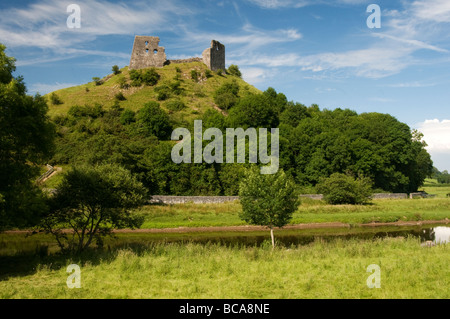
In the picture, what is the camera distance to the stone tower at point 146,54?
103869 millimetres

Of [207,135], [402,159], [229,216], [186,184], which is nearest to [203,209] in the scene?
[229,216]

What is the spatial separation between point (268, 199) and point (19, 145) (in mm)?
17389

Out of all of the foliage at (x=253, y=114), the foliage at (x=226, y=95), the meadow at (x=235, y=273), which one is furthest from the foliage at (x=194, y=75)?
the meadow at (x=235, y=273)

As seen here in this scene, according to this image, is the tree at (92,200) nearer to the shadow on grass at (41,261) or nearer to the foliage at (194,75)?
the shadow on grass at (41,261)

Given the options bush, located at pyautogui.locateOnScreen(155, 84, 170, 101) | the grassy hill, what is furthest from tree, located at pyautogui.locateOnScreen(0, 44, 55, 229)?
bush, located at pyautogui.locateOnScreen(155, 84, 170, 101)

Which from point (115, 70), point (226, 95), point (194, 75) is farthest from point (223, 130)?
point (115, 70)

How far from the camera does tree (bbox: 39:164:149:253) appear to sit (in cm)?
2041

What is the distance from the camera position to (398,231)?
3731cm

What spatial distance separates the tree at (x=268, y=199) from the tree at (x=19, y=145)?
15.0m

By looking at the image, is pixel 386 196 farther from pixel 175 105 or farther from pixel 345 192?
pixel 175 105

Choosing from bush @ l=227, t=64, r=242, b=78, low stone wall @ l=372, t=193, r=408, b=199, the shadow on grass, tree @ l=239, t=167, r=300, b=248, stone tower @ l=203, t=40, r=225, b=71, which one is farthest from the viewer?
bush @ l=227, t=64, r=242, b=78

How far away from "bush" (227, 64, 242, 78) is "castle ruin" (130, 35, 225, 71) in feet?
35.2

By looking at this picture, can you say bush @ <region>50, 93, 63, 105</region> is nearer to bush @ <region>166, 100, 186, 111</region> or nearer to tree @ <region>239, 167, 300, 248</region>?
bush @ <region>166, 100, 186, 111</region>
